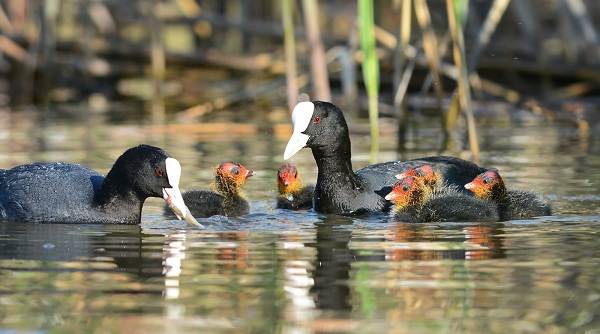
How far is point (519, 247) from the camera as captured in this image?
585 cm

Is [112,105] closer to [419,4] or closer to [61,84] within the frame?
[61,84]

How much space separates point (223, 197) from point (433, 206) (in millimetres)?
1210

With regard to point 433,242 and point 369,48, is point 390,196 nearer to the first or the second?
point 433,242

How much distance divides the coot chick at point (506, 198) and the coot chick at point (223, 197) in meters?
1.25

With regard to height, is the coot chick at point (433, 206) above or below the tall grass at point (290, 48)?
below

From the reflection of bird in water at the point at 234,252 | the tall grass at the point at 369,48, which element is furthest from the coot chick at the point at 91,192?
the tall grass at the point at 369,48

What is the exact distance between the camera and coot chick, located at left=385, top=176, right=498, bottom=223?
678cm

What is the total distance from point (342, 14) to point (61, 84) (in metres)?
6.90

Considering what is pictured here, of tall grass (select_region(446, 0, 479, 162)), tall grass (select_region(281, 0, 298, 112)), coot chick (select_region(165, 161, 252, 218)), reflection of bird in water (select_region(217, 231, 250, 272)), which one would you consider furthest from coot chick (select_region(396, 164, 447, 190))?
tall grass (select_region(281, 0, 298, 112))

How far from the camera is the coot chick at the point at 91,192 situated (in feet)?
21.5

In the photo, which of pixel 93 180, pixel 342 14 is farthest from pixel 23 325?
pixel 342 14

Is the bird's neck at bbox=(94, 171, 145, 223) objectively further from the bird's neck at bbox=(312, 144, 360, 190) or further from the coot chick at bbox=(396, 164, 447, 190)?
the coot chick at bbox=(396, 164, 447, 190)

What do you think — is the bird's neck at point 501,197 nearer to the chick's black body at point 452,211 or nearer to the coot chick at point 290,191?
the chick's black body at point 452,211

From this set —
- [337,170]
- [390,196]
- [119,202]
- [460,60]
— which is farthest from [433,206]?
[460,60]
